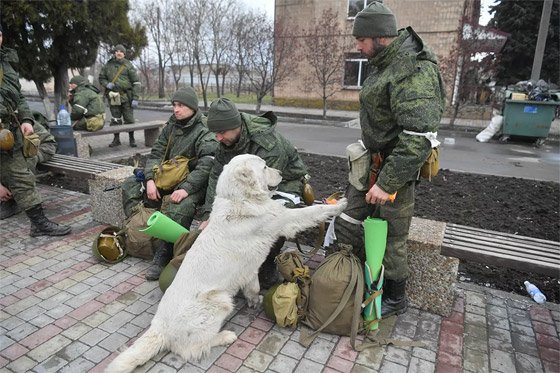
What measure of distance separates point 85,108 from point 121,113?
5.07ft

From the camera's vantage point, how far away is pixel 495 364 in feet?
8.93

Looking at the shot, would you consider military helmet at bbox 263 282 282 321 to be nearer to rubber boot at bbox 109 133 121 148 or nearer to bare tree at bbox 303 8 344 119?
rubber boot at bbox 109 133 121 148

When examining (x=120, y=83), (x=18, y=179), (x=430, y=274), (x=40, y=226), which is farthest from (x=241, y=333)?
(x=120, y=83)

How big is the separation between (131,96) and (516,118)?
11980 millimetres

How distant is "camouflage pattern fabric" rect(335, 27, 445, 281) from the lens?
2596mm

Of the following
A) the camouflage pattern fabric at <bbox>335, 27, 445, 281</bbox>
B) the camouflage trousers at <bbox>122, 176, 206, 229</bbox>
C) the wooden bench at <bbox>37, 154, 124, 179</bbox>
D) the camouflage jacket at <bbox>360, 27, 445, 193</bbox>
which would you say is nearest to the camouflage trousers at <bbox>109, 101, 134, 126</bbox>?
the wooden bench at <bbox>37, 154, 124, 179</bbox>

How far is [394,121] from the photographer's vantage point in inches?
112

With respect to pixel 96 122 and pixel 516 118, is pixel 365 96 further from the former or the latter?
pixel 516 118

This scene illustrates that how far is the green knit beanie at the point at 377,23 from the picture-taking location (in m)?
2.71

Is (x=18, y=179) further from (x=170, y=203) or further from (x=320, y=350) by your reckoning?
(x=320, y=350)

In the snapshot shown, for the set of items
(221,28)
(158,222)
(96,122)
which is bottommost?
(158,222)

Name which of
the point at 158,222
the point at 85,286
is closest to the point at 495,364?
the point at 158,222

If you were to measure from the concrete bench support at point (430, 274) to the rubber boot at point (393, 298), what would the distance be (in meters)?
0.18

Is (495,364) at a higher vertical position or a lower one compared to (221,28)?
lower
